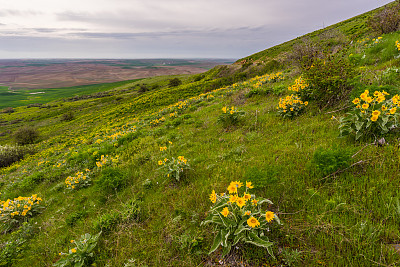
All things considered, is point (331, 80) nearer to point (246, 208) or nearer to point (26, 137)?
point (246, 208)

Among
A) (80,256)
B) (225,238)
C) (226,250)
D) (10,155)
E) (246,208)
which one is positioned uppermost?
(246,208)

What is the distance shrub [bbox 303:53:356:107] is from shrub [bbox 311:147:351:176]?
304 cm

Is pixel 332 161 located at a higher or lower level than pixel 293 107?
lower

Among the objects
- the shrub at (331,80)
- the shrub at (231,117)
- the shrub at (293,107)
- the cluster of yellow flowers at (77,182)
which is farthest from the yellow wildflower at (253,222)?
the cluster of yellow flowers at (77,182)

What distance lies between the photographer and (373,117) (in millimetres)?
3254

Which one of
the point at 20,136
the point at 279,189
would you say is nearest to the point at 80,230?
the point at 279,189

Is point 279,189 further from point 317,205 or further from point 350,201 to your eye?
point 350,201

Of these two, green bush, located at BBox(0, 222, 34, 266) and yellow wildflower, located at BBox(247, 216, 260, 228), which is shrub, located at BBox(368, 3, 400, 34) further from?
green bush, located at BBox(0, 222, 34, 266)

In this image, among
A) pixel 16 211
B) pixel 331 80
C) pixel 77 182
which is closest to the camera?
pixel 331 80

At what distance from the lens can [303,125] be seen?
516 centimetres

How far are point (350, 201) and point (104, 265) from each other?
4.15 m

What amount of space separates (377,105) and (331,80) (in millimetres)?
1840

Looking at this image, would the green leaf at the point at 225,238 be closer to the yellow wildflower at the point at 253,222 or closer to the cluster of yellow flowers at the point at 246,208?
the cluster of yellow flowers at the point at 246,208

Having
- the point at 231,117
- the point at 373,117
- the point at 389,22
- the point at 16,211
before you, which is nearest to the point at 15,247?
the point at 16,211
